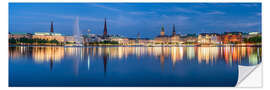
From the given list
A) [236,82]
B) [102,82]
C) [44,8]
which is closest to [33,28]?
[44,8]

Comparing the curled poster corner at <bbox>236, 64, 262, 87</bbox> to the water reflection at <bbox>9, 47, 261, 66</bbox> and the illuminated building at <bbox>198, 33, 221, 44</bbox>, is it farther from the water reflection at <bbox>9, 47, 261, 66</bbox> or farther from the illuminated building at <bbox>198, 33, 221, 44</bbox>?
the illuminated building at <bbox>198, 33, 221, 44</bbox>

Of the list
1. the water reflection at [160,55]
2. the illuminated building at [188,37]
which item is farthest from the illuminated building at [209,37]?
the water reflection at [160,55]

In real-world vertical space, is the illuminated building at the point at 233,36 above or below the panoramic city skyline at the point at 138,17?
below

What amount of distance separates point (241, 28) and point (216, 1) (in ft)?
7.13

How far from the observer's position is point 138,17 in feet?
23.5

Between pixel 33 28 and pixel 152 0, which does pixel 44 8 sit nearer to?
pixel 33 28

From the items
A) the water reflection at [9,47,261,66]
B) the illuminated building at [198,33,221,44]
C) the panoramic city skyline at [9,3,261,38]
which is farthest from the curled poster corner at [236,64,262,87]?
the illuminated building at [198,33,221,44]

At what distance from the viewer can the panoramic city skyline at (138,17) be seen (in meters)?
5.82

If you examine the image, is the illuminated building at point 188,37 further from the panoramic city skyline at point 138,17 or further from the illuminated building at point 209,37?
the panoramic city skyline at point 138,17

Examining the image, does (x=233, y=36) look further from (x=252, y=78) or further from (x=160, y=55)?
(x=252, y=78)

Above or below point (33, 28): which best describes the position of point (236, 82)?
below

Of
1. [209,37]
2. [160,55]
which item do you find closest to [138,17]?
[209,37]

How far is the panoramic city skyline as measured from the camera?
5.82 metres

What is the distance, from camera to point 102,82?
17.7 feet
